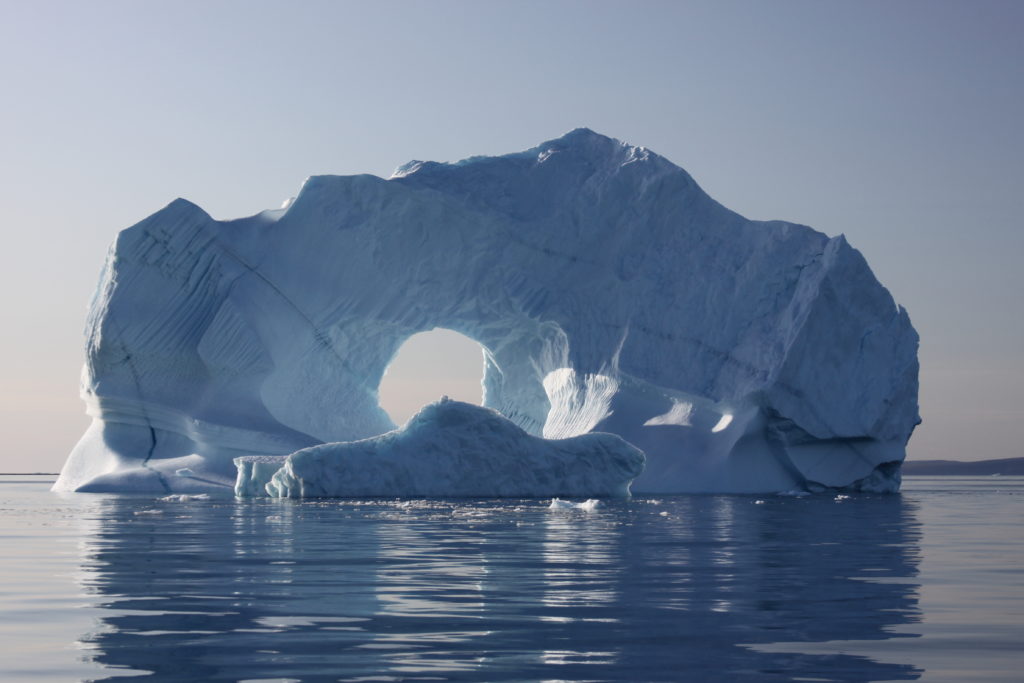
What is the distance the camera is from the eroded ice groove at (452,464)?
1727 centimetres

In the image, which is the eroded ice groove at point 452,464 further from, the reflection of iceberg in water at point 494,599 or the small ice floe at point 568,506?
the reflection of iceberg in water at point 494,599

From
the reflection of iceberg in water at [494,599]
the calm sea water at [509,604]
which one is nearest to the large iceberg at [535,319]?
the reflection of iceberg in water at [494,599]

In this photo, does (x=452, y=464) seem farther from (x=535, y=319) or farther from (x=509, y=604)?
(x=509, y=604)

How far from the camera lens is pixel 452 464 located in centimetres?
1773

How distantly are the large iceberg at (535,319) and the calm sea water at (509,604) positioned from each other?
36.0 feet

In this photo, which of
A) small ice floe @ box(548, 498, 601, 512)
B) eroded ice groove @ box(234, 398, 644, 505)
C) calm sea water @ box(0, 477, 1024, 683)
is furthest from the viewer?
eroded ice groove @ box(234, 398, 644, 505)

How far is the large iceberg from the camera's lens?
71.2ft

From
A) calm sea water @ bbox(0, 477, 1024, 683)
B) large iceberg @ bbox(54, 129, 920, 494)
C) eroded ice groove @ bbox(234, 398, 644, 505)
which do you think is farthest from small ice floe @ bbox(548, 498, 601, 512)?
large iceberg @ bbox(54, 129, 920, 494)

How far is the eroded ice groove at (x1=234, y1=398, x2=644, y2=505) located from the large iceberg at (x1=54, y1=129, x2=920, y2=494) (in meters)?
3.39

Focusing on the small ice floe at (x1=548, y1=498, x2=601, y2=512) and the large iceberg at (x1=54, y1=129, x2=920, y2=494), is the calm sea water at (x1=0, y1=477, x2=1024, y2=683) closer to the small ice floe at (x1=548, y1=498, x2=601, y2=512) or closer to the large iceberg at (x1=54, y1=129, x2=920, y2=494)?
the small ice floe at (x1=548, y1=498, x2=601, y2=512)

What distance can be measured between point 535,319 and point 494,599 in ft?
60.4

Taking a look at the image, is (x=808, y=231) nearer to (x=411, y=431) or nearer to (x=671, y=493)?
(x=671, y=493)

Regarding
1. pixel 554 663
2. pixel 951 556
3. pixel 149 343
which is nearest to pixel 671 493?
pixel 149 343

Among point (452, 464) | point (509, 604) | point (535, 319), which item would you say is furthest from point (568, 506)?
point (535, 319)
